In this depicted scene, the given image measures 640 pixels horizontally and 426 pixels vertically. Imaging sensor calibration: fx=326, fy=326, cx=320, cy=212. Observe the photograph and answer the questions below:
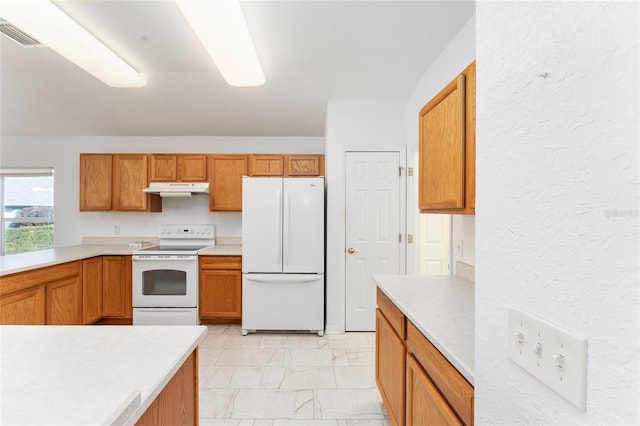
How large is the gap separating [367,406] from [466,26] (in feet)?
8.82

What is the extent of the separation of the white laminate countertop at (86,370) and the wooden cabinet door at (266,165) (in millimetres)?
3044

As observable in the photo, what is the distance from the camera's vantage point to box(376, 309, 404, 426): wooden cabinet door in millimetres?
1625

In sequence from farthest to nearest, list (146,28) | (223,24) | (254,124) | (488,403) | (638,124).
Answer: (254,124)
(146,28)
(223,24)
(488,403)
(638,124)

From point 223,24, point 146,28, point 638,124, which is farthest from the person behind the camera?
point 146,28

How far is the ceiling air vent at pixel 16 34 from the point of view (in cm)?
228

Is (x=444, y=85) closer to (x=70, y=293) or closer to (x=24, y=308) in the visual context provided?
(x=24, y=308)

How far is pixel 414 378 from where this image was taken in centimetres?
144

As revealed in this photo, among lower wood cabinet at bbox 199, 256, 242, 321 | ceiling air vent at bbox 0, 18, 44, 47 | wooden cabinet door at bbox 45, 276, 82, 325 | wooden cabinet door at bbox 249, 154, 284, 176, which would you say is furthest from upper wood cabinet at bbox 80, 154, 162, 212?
ceiling air vent at bbox 0, 18, 44, 47

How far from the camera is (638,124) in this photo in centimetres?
39

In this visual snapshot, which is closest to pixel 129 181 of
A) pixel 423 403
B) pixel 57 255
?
pixel 57 255

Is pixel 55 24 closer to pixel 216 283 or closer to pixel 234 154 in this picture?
pixel 234 154

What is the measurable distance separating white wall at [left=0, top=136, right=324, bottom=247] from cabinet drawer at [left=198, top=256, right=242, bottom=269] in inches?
28.8

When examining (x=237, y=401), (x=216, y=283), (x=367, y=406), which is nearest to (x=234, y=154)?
(x=216, y=283)

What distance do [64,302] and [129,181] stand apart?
62.4 inches
